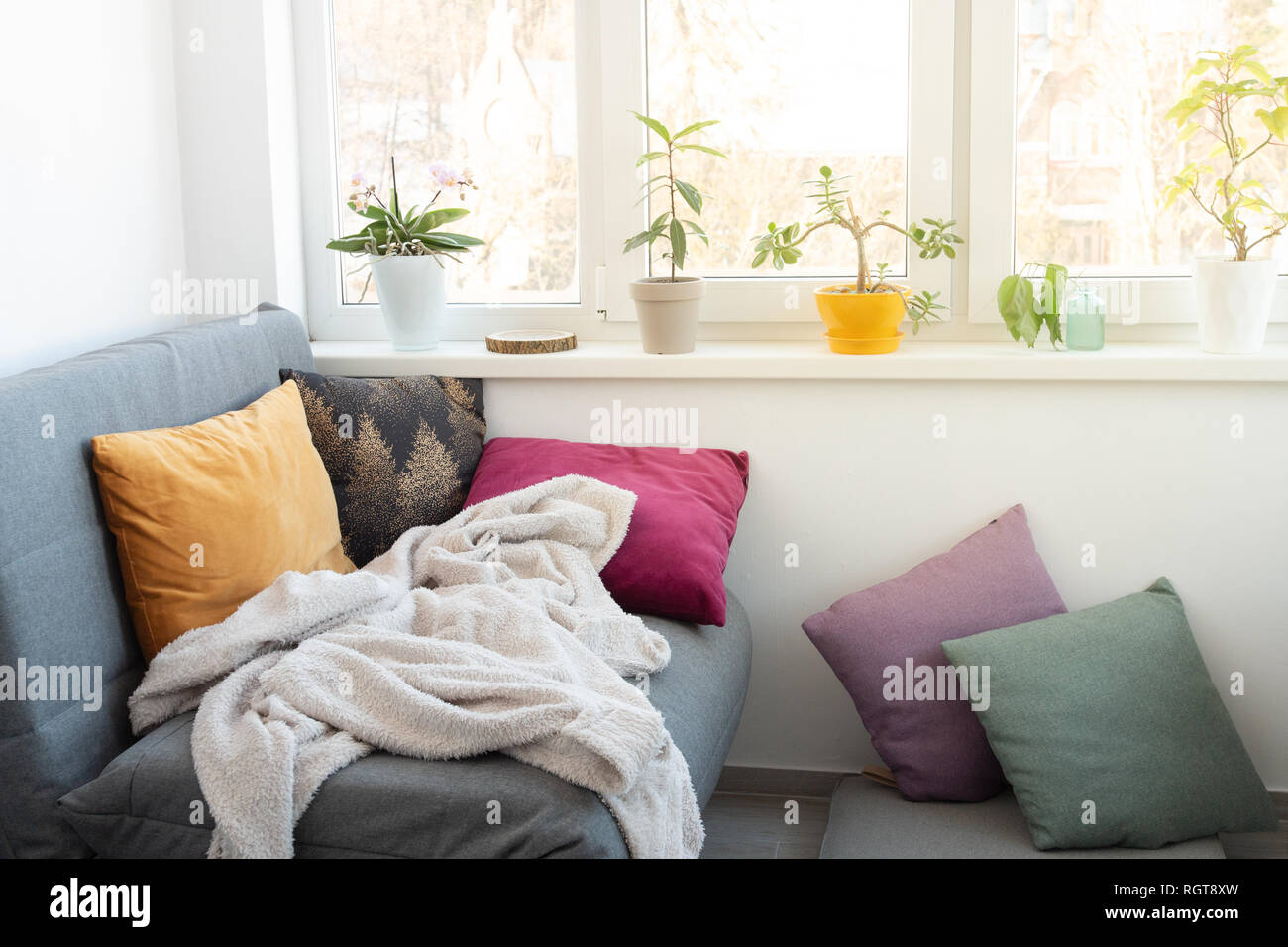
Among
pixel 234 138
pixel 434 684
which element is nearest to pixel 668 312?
pixel 234 138

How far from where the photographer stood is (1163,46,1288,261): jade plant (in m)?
2.10

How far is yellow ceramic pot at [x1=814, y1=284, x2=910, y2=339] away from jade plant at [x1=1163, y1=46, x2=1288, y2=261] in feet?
1.72

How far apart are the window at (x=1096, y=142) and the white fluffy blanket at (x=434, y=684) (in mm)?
1050

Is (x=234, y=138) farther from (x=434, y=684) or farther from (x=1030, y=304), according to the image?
(x=1030, y=304)

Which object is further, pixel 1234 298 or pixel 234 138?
pixel 234 138

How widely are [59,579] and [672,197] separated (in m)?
1.31

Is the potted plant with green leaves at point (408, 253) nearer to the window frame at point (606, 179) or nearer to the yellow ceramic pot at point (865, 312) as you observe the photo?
the window frame at point (606, 179)

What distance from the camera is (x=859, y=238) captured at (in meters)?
2.30

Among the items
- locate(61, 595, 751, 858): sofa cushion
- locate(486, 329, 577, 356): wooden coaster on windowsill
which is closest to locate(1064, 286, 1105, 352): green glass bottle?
locate(486, 329, 577, 356): wooden coaster on windowsill

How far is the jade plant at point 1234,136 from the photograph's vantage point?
210 cm

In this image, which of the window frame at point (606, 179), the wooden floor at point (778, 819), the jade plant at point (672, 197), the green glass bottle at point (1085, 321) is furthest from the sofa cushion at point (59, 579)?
the green glass bottle at point (1085, 321)

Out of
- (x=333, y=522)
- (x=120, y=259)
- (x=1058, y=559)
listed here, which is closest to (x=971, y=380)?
(x=1058, y=559)

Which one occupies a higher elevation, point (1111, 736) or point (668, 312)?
point (668, 312)

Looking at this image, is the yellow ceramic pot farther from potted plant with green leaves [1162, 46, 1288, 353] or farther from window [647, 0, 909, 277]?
potted plant with green leaves [1162, 46, 1288, 353]
